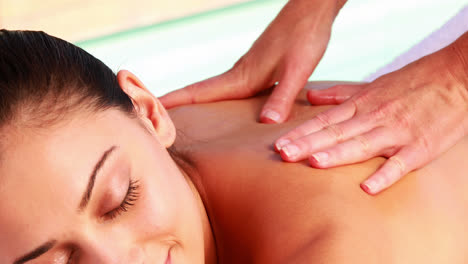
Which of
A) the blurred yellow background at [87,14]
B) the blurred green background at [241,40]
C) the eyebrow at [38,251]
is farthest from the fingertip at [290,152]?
the blurred yellow background at [87,14]

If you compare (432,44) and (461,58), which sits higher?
(461,58)

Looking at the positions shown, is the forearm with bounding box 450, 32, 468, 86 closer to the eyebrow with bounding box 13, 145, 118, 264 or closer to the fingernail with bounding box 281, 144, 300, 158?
the fingernail with bounding box 281, 144, 300, 158

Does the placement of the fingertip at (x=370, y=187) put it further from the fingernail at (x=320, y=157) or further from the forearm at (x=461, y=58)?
the forearm at (x=461, y=58)

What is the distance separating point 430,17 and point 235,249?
5.63 feet

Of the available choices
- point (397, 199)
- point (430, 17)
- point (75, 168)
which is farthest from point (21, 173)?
point (430, 17)

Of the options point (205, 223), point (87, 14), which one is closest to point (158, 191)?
point (205, 223)

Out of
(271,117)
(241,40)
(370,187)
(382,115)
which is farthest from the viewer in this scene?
(241,40)

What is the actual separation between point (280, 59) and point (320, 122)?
31 cm

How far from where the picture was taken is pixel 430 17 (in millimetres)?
2566

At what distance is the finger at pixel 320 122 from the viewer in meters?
1.17

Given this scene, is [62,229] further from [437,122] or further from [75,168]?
[437,122]

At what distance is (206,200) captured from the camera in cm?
122

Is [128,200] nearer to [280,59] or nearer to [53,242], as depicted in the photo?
[53,242]

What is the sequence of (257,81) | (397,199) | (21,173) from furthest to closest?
(257,81) → (397,199) → (21,173)
